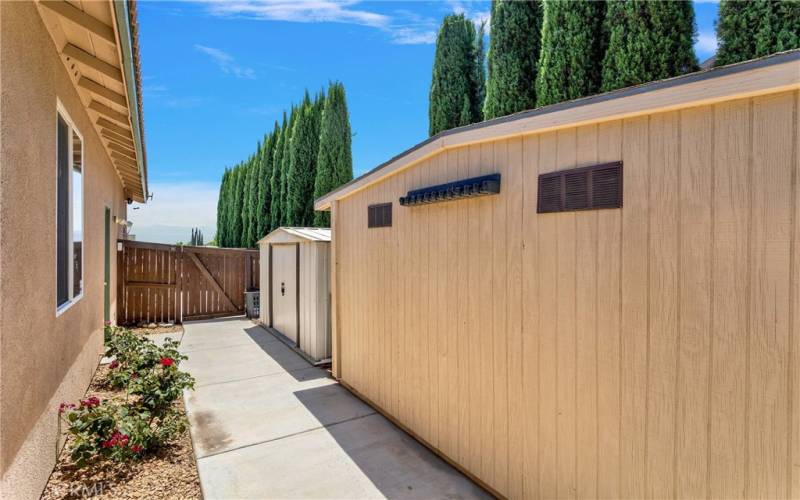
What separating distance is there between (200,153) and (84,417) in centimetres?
2604

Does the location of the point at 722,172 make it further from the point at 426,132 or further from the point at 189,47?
the point at 189,47

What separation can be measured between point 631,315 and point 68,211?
4635 millimetres

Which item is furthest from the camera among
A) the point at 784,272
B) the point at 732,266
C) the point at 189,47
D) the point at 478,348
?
the point at 189,47

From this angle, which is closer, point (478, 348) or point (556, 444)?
point (556, 444)

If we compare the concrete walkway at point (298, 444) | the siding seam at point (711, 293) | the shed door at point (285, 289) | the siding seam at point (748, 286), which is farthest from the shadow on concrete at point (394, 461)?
the shed door at point (285, 289)

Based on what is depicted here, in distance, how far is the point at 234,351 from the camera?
22.9ft

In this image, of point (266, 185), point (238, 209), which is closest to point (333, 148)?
point (266, 185)

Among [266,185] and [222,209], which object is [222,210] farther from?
[266,185]

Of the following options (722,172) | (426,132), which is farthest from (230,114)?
(722,172)

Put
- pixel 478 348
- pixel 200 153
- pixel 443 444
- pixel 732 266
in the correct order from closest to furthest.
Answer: pixel 732 266, pixel 478 348, pixel 443 444, pixel 200 153

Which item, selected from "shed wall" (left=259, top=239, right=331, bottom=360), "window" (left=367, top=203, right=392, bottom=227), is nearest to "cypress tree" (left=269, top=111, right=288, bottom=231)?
"shed wall" (left=259, top=239, right=331, bottom=360)

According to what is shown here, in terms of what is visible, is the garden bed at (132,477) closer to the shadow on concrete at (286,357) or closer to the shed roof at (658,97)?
the shadow on concrete at (286,357)

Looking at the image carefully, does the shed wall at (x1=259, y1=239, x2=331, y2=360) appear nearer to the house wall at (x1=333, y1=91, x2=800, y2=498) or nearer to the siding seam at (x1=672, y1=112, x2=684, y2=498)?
the house wall at (x1=333, y1=91, x2=800, y2=498)

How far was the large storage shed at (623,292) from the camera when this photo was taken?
171 cm
